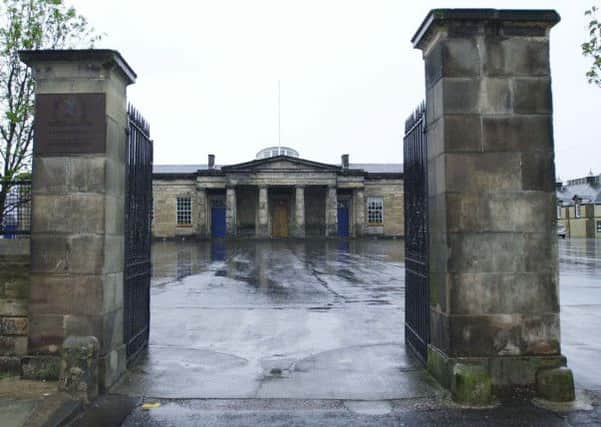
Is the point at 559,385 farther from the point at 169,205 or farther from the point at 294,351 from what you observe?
the point at 169,205

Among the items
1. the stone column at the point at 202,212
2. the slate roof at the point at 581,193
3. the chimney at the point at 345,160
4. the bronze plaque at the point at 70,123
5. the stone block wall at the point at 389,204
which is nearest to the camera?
the bronze plaque at the point at 70,123

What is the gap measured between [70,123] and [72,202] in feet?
2.83

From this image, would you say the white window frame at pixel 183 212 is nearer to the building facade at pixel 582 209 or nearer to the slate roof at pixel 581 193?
the building facade at pixel 582 209

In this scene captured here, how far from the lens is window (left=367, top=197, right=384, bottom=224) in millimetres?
51562

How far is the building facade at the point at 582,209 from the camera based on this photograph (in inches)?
2468

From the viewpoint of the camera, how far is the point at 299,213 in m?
47.4

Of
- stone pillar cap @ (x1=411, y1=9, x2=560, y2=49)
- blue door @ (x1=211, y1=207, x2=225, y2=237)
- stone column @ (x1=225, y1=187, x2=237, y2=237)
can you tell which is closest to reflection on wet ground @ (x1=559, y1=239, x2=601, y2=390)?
stone pillar cap @ (x1=411, y1=9, x2=560, y2=49)

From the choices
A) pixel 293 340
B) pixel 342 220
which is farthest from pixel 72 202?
pixel 342 220

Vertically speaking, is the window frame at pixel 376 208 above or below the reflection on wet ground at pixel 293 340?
above

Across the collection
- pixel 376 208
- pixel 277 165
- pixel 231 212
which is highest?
pixel 277 165

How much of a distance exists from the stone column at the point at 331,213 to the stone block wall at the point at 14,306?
42.0m

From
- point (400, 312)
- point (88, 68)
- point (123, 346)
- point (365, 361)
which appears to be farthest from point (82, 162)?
point (400, 312)

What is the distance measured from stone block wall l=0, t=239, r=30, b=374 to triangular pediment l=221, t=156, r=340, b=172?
41.7 meters

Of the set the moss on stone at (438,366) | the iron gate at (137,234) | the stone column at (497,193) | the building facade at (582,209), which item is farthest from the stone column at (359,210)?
the stone column at (497,193)
